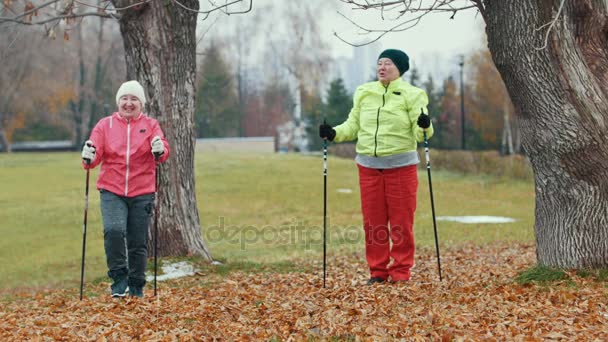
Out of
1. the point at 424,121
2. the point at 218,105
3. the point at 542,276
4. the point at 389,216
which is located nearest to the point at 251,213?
the point at 389,216

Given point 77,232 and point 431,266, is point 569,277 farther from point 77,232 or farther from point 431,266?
point 77,232

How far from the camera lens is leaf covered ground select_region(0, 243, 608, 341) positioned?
5148 millimetres

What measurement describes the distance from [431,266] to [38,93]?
5346 centimetres

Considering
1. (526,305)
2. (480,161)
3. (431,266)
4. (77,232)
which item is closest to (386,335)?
(526,305)

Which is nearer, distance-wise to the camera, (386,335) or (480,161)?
(386,335)

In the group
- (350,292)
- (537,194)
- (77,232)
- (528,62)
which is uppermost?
(528,62)

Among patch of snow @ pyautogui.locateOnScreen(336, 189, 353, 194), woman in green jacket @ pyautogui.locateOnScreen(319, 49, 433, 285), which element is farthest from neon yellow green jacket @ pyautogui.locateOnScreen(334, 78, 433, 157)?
patch of snow @ pyautogui.locateOnScreen(336, 189, 353, 194)

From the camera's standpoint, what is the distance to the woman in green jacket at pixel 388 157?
291 inches

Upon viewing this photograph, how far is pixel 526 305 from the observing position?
5.84 m

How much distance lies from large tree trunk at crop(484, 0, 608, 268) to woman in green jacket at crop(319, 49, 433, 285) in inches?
37.6

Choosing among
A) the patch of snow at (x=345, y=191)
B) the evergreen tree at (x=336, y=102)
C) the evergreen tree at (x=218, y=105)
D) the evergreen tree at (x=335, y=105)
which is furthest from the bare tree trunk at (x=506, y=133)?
the evergreen tree at (x=218, y=105)

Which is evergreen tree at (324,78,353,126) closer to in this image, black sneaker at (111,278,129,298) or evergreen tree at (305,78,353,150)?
evergreen tree at (305,78,353,150)

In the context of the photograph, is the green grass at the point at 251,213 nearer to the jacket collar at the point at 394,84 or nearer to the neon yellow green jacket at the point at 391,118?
the neon yellow green jacket at the point at 391,118

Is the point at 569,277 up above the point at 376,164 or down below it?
below
